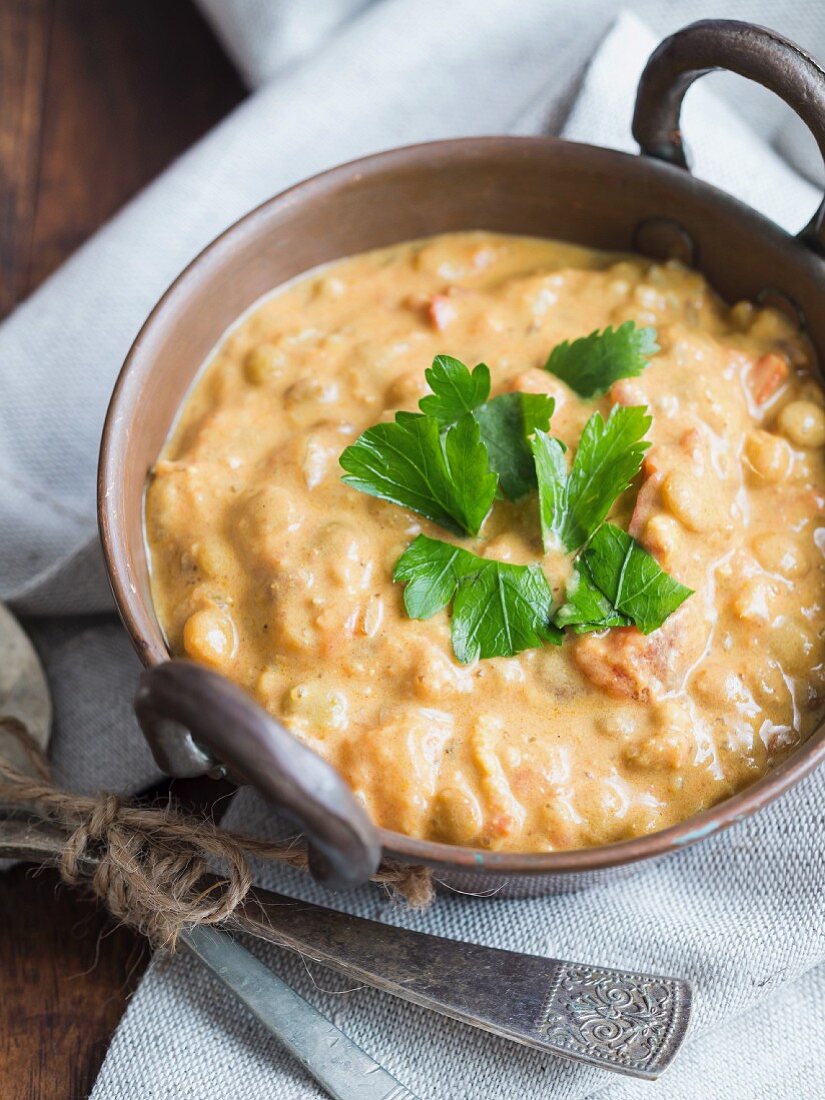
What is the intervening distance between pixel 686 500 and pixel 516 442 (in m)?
0.33

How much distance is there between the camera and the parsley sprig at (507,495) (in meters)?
2.11

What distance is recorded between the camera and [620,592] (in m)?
2.12

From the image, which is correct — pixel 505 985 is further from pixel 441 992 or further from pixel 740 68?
pixel 740 68

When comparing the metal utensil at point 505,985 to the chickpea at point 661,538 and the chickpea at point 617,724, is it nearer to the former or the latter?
the chickpea at point 617,724

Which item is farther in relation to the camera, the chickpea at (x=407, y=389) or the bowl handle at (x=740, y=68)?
the chickpea at (x=407, y=389)

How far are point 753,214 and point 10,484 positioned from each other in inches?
70.9

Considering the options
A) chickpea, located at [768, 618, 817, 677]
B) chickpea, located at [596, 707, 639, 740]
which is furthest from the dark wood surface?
chickpea, located at [768, 618, 817, 677]

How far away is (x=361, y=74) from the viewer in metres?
3.21

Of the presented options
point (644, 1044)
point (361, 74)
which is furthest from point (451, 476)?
point (361, 74)

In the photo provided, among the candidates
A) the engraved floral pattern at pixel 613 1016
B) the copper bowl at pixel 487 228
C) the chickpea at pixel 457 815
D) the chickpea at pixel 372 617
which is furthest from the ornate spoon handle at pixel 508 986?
the chickpea at pixel 372 617

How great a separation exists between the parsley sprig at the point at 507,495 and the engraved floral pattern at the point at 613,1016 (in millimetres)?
652

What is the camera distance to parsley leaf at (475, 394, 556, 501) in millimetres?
2232

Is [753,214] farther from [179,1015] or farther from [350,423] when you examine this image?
A: [179,1015]

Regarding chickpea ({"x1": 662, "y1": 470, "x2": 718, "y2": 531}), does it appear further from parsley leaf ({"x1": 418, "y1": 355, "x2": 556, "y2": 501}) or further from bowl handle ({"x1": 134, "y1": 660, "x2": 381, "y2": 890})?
bowl handle ({"x1": 134, "y1": 660, "x2": 381, "y2": 890})
